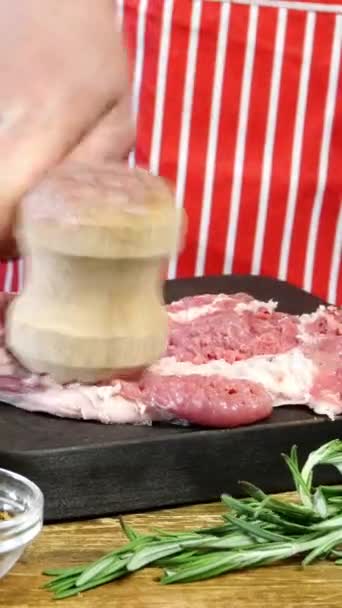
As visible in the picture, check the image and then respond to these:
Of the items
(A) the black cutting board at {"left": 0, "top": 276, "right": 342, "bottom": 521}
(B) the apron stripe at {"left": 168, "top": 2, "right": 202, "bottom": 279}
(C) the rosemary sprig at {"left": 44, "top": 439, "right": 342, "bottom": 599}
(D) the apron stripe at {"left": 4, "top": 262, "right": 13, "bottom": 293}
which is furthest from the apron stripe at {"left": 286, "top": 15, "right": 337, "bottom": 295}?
(C) the rosemary sprig at {"left": 44, "top": 439, "right": 342, "bottom": 599}

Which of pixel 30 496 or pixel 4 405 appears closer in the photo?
pixel 30 496

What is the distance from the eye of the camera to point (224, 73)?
2580mm

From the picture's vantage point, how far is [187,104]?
103 inches

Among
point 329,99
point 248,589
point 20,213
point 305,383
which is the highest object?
point 329,99

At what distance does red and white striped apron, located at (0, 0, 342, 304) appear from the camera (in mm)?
2539

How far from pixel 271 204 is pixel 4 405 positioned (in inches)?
53.0

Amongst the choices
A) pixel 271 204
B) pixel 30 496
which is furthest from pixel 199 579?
pixel 271 204

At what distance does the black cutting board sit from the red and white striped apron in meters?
1.27

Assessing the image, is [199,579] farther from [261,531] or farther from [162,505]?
[162,505]

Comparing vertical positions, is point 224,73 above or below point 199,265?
above

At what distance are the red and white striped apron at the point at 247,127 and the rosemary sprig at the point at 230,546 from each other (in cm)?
149

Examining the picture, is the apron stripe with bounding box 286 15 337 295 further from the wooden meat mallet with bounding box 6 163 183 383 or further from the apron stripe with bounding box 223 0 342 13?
the wooden meat mallet with bounding box 6 163 183 383

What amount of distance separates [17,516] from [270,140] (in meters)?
1.66

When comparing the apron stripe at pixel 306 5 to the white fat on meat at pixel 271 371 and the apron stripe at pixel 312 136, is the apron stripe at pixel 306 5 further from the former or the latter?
the white fat on meat at pixel 271 371
